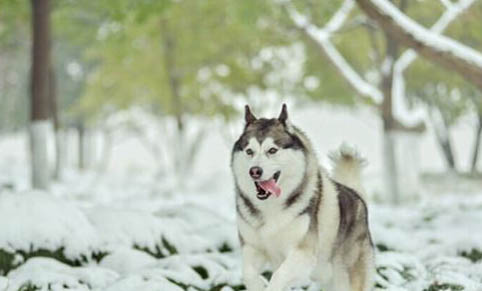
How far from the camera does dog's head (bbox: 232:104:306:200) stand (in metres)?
4.54

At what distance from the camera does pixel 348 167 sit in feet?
19.6

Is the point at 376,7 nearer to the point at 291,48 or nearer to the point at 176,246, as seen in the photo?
the point at 176,246

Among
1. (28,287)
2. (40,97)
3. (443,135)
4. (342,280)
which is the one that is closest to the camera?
(342,280)

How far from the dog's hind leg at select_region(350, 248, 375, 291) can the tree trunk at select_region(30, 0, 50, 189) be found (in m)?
9.61

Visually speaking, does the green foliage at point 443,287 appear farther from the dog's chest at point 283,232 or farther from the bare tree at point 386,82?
the bare tree at point 386,82

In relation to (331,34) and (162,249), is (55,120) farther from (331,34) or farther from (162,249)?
(162,249)

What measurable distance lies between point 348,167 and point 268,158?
5.28 feet

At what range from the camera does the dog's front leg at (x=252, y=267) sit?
4.76 m

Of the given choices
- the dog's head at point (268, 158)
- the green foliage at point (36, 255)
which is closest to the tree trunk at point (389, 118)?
the green foliage at point (36, 255)

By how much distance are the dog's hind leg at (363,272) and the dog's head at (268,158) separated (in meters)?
1.00

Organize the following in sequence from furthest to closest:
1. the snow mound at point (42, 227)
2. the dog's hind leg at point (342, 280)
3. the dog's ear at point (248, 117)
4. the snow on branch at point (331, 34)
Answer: the snow on branch at point (331, 34) < the snow mound at point (42, 227) < the dog's hind leg at point (342, 280) < the dog's ear at point (248, 117)

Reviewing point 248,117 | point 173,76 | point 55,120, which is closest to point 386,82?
point 173,76

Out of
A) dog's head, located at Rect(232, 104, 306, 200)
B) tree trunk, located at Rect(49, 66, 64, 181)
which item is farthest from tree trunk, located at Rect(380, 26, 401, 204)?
dog's head, located at Rect(232, 104, 306, 200)

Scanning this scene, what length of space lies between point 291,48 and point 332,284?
22.8 meters
